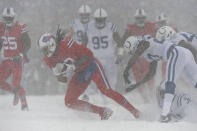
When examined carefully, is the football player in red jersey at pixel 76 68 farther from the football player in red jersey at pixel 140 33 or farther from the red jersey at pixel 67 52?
the football player in red jersey at pixel 140 33

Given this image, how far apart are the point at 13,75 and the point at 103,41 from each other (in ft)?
6.96

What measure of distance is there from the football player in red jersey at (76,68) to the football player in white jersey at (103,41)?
2.82 meters

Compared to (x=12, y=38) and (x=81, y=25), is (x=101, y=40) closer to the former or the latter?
(x=81, y=25)

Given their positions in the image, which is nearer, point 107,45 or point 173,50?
point 173,50

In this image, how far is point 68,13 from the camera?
13109 millimetres

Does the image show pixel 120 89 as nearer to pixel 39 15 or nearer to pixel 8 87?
pixel 39 15

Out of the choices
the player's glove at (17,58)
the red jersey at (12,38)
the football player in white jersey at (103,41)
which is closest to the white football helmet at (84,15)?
the football player in white jersey at (103,41)

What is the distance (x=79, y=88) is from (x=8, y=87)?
4.88 feet

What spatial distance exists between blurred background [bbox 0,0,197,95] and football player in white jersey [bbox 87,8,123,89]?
2.72 metres

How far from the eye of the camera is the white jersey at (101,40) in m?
9.69

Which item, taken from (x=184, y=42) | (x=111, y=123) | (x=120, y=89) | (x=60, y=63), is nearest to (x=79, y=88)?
(x=60, y=63)

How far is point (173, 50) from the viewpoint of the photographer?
6664 millimetres

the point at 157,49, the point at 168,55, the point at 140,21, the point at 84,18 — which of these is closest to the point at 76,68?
the point at 157,49

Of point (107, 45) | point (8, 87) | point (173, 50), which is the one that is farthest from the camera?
point (107, 45)
